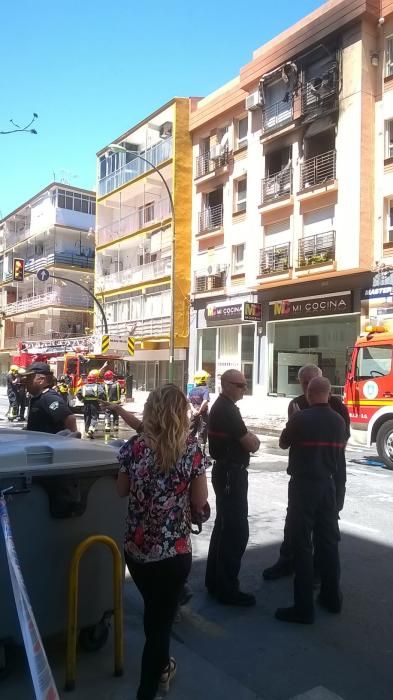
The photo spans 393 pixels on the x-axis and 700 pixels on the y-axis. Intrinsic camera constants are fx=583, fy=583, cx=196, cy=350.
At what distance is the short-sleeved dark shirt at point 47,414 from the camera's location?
5043mm

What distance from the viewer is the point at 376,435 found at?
10.7 metres

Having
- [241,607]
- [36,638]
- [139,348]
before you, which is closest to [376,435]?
[241,607]

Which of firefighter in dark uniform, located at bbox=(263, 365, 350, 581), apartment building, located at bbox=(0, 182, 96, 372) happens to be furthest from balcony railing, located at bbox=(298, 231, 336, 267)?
apartment building, located at bbox=(0, 182, 96, 372)

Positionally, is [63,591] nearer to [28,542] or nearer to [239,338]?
[28,542]

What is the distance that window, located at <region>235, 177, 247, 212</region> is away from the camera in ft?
82.1

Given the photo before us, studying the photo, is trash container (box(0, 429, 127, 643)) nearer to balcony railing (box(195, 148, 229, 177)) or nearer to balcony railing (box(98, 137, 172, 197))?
balcony railing (box(195, 148, 229, 177))

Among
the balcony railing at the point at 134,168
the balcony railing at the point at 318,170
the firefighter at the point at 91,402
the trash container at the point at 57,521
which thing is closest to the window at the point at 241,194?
the balcony railing at the point at 318,170

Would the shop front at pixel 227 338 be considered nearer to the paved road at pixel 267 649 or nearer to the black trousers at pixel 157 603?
the paved road at pixel 267 649

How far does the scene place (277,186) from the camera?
74.2ft

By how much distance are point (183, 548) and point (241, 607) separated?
1753 millimetres

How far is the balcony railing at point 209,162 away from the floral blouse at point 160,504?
24.3 meters

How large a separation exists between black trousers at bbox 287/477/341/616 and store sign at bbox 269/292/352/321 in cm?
1620

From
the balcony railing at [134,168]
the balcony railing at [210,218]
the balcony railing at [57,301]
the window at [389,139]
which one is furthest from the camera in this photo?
the balcony railing at [57,301]

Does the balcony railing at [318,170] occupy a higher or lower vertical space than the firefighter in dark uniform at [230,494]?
higher
